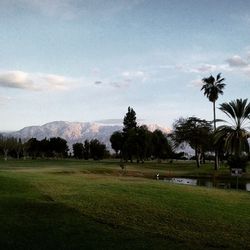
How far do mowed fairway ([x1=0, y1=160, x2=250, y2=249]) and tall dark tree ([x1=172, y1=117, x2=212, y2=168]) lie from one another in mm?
68596

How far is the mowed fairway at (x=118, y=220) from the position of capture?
1208 cm

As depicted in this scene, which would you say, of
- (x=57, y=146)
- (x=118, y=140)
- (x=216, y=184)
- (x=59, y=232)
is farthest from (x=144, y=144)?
(x=59, y=232)

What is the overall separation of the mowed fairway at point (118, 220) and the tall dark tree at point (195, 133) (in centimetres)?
6860

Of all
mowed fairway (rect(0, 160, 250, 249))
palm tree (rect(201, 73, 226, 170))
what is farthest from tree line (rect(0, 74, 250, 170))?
mowed fairway (rect(0, 160, 250, 249))

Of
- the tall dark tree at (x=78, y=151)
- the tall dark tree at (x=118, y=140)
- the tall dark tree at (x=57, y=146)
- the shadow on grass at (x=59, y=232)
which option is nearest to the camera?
the shadow on grass at (x=59, y=232)

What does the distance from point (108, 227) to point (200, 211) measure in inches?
210

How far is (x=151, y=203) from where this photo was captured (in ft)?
63.3

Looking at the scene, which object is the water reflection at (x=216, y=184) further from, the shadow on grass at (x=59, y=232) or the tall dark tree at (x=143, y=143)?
the tall dark tree at (x=143, y=143)

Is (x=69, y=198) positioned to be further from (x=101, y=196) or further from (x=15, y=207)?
(x=15, y=207)

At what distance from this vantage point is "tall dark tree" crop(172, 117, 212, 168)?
90938 mm

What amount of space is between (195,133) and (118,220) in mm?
77455

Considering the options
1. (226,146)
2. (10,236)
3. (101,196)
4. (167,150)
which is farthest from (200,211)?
(167,150)

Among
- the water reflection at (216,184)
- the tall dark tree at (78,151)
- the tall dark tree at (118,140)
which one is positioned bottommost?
the water reflection at (216,184)

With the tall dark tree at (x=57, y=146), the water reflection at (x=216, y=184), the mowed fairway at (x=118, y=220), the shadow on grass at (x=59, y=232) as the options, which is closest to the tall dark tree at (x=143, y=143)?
the water reflection at (x=216, y=184)
